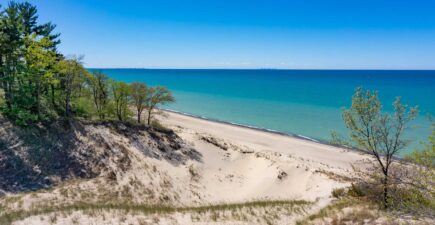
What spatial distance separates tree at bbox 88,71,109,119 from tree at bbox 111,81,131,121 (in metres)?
1.05

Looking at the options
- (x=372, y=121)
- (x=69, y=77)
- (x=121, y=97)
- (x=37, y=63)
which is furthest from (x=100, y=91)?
(x=372, y=121)

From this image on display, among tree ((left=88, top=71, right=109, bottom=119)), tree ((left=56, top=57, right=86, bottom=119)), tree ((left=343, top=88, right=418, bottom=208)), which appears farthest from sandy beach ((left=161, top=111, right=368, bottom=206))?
tree ((left=56, top=57, right=86, bottom=119))

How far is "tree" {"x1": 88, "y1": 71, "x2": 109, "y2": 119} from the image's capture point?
25.7 m

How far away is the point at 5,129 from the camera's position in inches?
745

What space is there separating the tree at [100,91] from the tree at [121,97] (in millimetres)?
1047

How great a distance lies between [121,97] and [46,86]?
610 cm

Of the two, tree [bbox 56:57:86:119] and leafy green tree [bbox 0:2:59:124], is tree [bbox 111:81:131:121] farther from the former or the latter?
leafy green tree [bbox 0:2:59:124]

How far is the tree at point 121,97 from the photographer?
25.2 m

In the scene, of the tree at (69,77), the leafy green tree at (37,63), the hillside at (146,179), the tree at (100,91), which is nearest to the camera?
the hillside at (146,179)

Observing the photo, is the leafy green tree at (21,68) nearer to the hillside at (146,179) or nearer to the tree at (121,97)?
the hillside at (146,179)

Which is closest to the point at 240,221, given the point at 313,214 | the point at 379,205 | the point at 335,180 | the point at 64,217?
the point at 313,214

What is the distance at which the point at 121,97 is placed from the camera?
25703mm

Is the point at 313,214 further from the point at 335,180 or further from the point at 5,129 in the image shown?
the point at 5,129

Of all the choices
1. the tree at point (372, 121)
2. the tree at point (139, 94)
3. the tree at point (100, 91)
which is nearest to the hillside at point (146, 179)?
the tree at point (372, 121)
